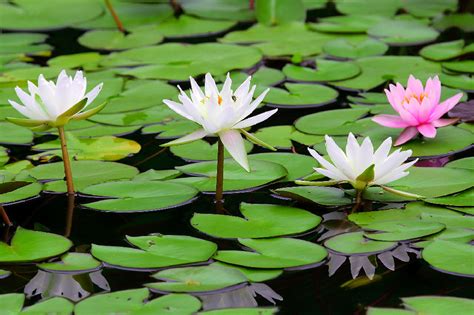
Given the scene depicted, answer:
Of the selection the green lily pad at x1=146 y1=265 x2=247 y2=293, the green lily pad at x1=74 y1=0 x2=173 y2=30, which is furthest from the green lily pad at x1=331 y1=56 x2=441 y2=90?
the green lily pad at x1=146 y1=265 x2=247 y2=293

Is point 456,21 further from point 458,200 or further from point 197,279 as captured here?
point 197,279

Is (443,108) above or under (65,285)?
above

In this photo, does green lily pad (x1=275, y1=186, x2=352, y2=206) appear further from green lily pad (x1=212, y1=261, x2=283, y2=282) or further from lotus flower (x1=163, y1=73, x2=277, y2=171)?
green lily pad (x1=212, y1=261, x2=283, y2=282)

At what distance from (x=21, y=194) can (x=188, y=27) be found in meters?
1.80

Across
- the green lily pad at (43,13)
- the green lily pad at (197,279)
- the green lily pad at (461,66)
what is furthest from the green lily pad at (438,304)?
the green lily pad at (43,13)

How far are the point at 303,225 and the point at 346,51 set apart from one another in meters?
1.56

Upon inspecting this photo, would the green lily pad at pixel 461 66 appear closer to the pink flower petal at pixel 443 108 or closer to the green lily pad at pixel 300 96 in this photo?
the green lily pad at pixel 300 96

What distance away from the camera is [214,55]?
134 inches

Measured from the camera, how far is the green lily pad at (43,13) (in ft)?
12.9

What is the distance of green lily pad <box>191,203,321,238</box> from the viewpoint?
1964 mm

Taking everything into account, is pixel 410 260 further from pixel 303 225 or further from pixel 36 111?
pixel 36 111

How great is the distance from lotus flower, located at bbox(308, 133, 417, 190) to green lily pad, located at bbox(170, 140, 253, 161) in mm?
483

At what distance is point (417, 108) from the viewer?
7.95 feet

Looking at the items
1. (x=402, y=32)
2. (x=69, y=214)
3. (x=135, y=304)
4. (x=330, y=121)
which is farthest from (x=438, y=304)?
(x=402, y=32)
